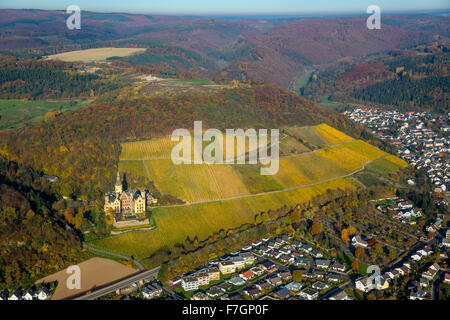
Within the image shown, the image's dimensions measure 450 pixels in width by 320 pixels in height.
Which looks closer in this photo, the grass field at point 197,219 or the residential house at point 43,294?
the residential house at point 43,294

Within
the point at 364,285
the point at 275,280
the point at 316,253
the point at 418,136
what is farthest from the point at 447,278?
the point at 418,136

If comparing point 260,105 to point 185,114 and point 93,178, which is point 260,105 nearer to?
point 185,114

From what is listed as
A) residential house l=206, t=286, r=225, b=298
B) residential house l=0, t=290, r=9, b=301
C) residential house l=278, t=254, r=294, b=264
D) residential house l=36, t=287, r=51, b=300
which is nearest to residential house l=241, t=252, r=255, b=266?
residential house l=278, t=254, r=294, b=264

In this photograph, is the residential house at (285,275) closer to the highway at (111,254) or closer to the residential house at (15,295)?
the highway at (111,254)

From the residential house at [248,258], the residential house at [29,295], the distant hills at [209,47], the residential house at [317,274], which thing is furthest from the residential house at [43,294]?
the distant hills at [209,47]

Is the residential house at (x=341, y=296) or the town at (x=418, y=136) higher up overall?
the town at (x=418, y=136)

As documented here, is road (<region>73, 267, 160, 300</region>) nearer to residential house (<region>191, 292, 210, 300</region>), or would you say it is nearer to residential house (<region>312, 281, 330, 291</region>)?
residential house (<region>191, 292, 210, 300</region>)


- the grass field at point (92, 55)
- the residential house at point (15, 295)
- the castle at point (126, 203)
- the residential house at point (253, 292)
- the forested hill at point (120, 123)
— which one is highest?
the grass field at point (92, 55)

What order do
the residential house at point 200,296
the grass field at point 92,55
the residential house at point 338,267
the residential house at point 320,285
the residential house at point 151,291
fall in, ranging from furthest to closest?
the grass field at point 92,55, the residential house at point 338,267, the residential house at point 320,285, the residential house at point 151,291, the residential house at point 200,296
